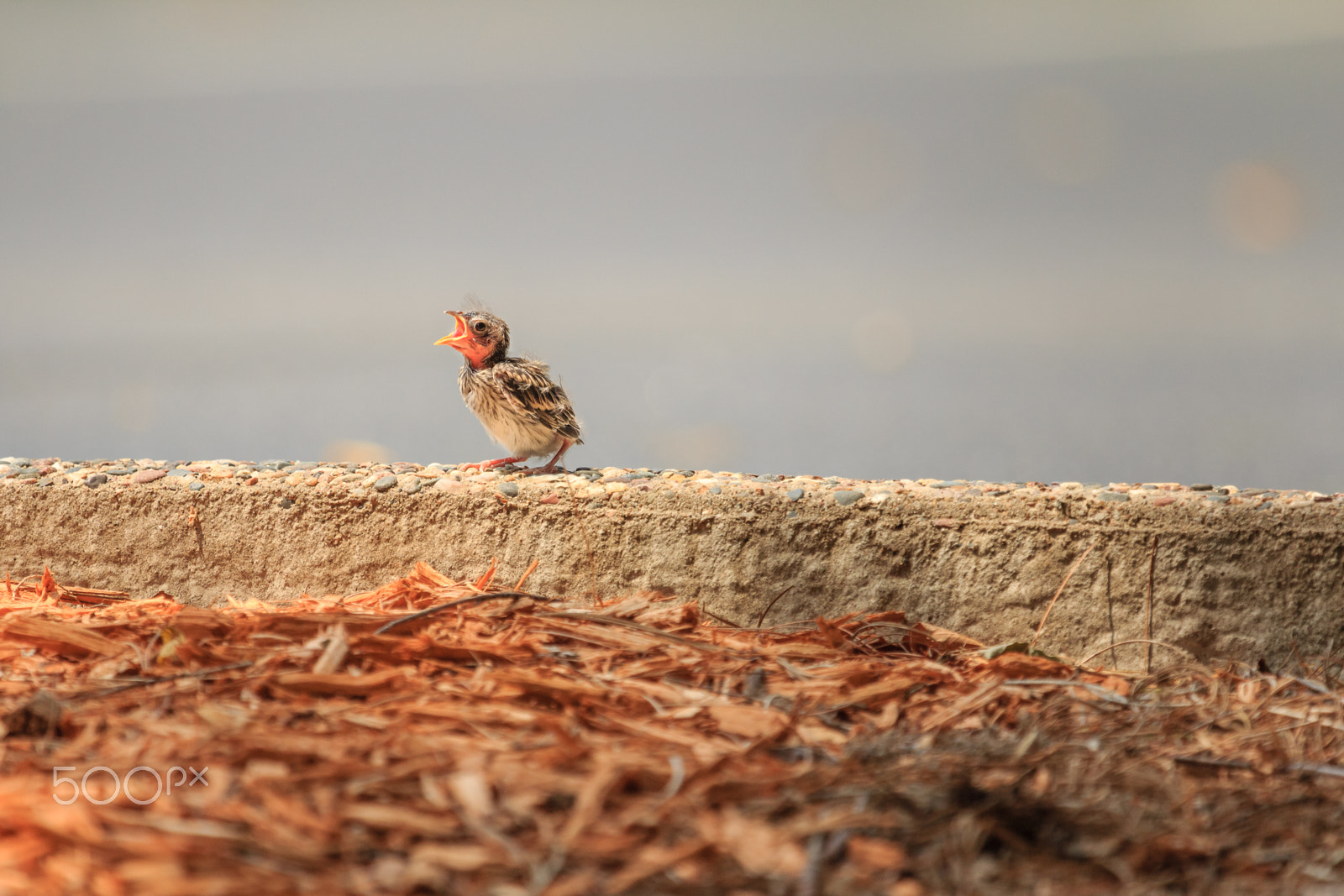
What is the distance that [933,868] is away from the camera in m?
1.05

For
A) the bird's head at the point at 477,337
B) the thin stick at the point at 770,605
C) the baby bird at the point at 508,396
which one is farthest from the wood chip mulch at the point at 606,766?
the bird's head at the point at 477,337

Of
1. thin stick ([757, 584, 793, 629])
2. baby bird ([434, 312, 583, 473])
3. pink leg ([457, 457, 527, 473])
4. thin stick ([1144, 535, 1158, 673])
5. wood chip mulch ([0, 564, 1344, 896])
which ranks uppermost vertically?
baby bird ([434, 312, 583, 473])

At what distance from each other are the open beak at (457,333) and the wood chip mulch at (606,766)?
1.56 m

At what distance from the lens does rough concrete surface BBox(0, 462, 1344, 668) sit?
2326 mm

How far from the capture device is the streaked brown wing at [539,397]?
3.15 metres

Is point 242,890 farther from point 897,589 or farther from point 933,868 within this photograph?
point 897,589

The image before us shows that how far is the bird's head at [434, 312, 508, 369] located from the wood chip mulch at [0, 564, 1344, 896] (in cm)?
157

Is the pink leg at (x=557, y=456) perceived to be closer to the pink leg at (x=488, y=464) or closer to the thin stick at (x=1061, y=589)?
the pink leg at (x=488, y=464)

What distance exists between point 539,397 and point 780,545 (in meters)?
1.06

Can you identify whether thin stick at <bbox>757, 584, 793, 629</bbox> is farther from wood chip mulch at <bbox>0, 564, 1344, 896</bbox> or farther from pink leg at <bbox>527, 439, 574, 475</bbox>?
pink leg at <bbox>527, 439, 574, 475</bbox>

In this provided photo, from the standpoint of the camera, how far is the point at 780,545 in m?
2.47

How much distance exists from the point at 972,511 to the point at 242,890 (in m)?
1.89

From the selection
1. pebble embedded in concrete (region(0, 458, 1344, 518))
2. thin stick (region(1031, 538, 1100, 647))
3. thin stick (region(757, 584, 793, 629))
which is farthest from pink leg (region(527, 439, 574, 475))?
thin stick (region(1031, 538, 1100, 647))

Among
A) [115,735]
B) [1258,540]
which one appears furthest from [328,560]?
[1258,540]
